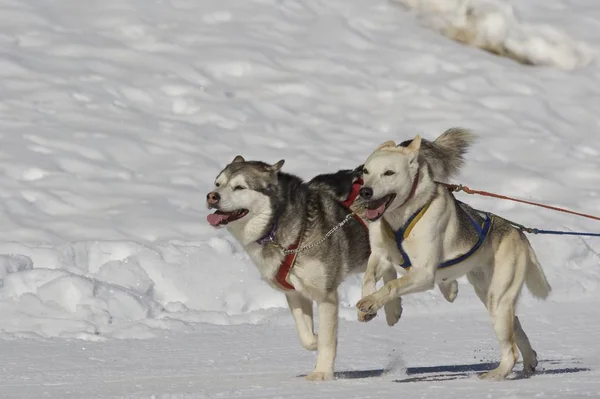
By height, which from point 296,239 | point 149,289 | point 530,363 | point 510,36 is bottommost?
point 149,289

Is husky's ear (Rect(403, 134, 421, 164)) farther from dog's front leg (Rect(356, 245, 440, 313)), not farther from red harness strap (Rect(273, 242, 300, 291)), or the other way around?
red harness strap (Rect(273, 242, 300, 291))

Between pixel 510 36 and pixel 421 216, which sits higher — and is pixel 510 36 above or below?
below

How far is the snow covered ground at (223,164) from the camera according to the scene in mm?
6488

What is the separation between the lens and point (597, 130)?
13109 mm

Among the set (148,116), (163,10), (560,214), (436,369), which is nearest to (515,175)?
(560,214)

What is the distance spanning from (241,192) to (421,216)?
972 millimetres

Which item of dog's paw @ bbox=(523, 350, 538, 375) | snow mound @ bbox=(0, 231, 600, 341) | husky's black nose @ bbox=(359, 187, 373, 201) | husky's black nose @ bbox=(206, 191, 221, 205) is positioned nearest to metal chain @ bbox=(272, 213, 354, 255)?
husky's black nose @ bbox=(206, 191, 221, 205)

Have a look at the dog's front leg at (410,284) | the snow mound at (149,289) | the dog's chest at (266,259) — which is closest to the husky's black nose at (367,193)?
the dog's front leg at (410,284)

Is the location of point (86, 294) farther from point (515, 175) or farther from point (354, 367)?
point (515, 175)

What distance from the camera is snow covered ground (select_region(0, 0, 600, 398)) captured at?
649cm

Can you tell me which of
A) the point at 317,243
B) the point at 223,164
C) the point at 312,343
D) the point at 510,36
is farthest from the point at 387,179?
the point at 510,36

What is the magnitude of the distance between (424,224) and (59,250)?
365 cm

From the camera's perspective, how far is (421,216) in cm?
543

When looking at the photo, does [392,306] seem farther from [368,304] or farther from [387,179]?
[387,179]
